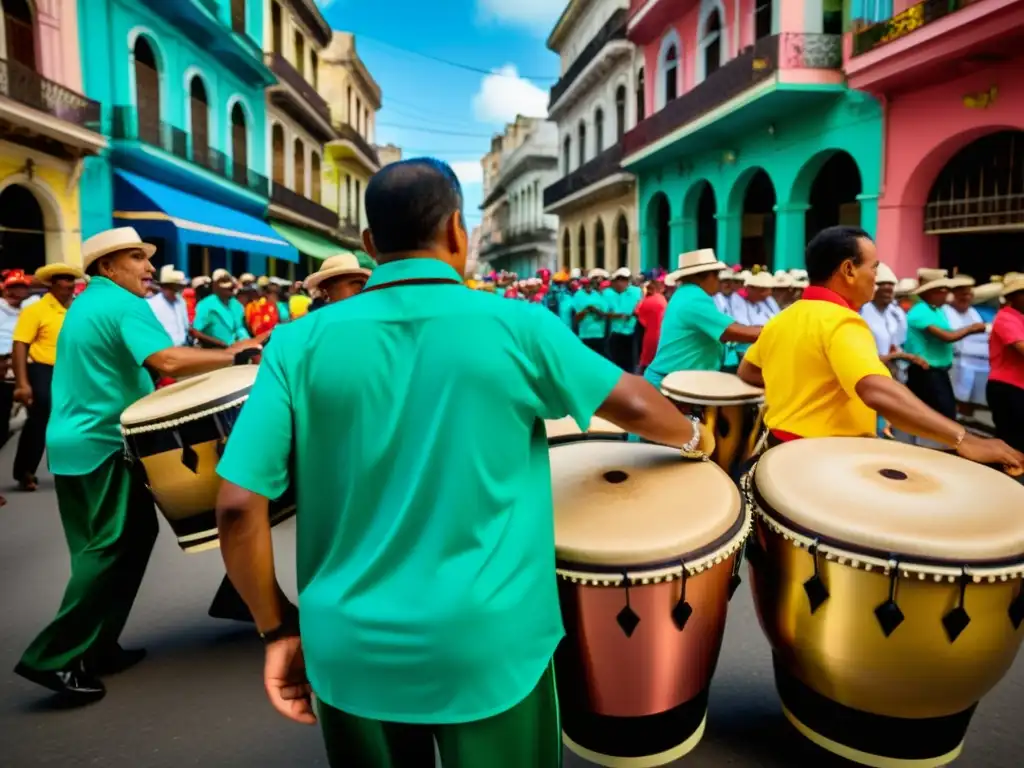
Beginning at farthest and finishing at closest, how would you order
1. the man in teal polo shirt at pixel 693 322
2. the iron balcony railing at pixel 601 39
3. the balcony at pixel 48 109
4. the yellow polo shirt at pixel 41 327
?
the iron balcony railing at pixel 601 39 → the balcony at pixel 48 109 → the yellow polo shirt at pixel 41 327 → the man in teal polo shirt at pixel 693 322

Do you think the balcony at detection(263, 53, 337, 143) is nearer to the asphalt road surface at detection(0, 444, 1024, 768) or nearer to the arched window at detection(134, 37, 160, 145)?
the arched window at detection(134, 37, 160, 145)

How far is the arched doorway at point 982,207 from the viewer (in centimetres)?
1136

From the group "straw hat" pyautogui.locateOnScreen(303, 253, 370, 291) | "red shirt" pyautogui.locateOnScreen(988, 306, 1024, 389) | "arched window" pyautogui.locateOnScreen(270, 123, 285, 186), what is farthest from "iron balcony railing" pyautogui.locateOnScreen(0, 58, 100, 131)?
"red shirt" pyautogui.locateOnScreen(988, 306, 1024, 389)

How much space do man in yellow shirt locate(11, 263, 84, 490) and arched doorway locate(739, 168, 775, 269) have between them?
16173mm

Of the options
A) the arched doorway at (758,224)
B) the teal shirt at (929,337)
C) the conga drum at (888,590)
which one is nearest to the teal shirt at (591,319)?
the teal shirt at (929,337)

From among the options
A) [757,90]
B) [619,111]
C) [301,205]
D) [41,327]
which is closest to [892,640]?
[41,327]

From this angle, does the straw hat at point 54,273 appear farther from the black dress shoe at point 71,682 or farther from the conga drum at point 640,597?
the conga drum at point 640,597

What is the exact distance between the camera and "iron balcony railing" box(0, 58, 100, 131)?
1369cm

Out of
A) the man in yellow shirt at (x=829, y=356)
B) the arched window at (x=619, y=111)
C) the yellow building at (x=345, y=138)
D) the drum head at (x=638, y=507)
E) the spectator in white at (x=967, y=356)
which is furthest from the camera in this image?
the yellow building at (x=345, y=138)

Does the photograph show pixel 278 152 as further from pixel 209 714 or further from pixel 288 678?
pixel 288 678

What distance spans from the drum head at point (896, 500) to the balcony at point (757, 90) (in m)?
13.3

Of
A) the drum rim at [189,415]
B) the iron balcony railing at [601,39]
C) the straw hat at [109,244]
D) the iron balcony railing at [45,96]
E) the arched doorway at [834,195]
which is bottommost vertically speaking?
the drum rim at [189,415]

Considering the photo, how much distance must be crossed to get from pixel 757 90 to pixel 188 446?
46.7 ft

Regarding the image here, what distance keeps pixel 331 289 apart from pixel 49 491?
320cm
